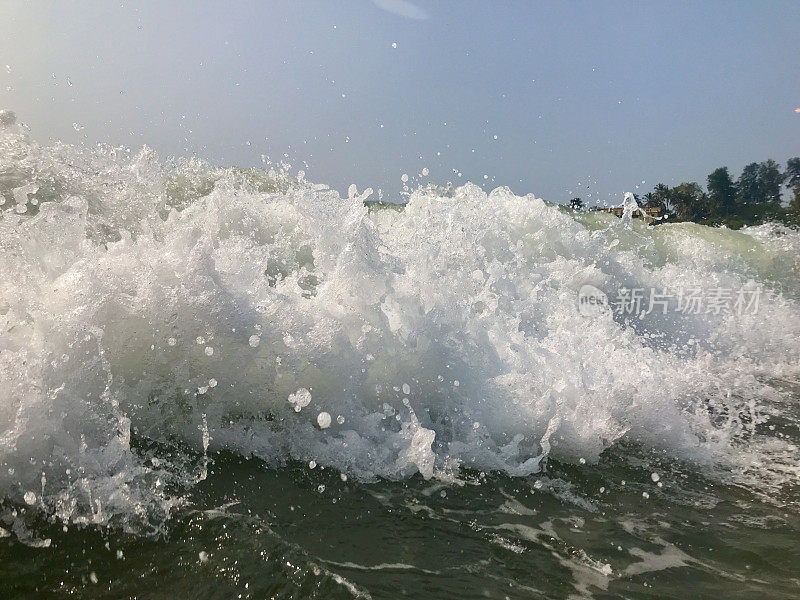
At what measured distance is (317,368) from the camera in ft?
10.9

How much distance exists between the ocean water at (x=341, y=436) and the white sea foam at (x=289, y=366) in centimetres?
1

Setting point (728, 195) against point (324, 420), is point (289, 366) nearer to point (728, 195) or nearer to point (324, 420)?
point (324, 420)

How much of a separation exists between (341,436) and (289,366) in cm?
47

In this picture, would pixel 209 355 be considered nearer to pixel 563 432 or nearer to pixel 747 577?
pixel 563 432

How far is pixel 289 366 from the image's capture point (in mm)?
3293

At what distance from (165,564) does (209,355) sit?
130 cm

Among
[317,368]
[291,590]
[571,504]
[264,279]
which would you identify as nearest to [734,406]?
[571,504]

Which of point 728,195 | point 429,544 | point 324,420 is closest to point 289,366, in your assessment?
point 324,420

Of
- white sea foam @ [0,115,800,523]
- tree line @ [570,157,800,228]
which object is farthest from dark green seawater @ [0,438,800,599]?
tree line @ [570,157,800,228]

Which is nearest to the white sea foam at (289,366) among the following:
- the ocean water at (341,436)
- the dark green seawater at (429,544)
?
the ocean water at (341,436)

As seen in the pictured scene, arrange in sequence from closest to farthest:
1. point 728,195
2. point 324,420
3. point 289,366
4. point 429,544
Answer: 1. point 429,544
2. point 324,420
3. point 289,366
4. point 728,195

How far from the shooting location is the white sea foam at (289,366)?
2.57 meters

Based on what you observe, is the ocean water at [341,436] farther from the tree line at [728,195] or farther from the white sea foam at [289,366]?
the tree line at [728,195]

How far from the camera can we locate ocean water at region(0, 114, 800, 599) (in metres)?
2.18
